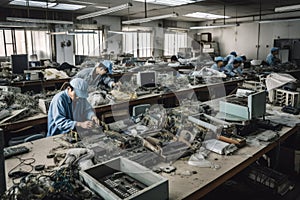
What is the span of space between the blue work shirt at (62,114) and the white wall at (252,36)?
30.1 feet

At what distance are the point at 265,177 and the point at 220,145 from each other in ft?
2.36

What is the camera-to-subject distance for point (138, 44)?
35.4ft

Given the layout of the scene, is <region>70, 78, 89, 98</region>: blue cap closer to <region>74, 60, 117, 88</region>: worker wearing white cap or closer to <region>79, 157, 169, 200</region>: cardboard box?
<region>79, 157, 169, 200</region>: cardboard box

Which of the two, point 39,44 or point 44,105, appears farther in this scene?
point 39,44

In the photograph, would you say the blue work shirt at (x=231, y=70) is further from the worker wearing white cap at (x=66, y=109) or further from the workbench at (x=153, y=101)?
the worker wearing white cap at (x=66, y=109)

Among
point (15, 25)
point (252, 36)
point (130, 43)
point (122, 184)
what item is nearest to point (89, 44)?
point (130, 43)

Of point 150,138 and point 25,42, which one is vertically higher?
point 25,42

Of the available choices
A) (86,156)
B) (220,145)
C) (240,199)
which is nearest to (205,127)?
(220,145)

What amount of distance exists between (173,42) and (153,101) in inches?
343

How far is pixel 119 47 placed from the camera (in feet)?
33.1

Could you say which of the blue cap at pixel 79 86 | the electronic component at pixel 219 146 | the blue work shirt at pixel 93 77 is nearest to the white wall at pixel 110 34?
the blue work shirt at pixel 93 77

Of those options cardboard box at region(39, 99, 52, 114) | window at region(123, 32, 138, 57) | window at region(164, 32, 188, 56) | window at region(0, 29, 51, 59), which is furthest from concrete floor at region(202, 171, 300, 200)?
window at region(164, 32, 188, 56)

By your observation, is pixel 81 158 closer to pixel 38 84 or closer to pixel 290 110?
pixel 290 110

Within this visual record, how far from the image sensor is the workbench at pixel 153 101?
2590mm
